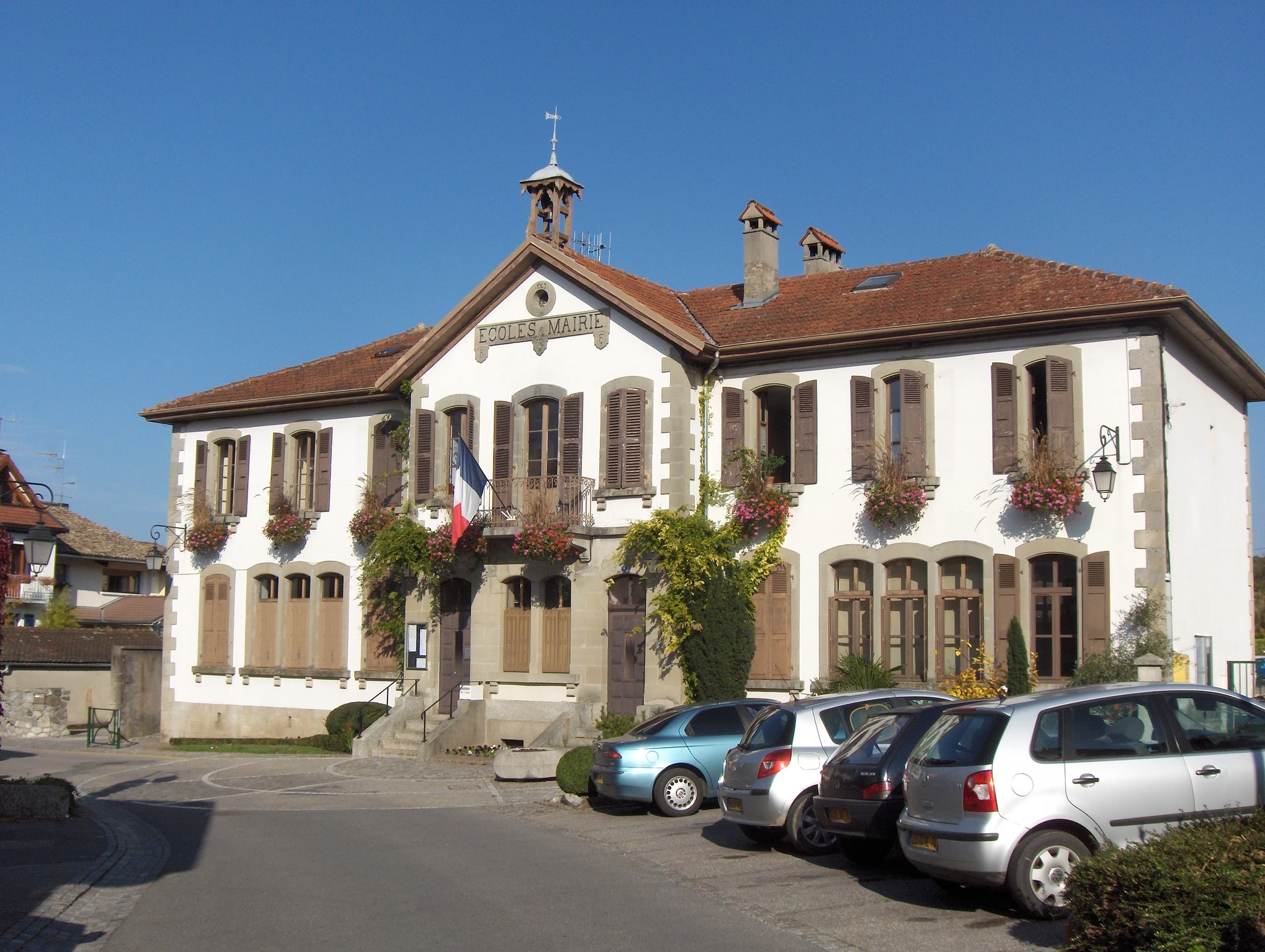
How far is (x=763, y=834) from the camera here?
1350cm

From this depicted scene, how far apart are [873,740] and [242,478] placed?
21.9m

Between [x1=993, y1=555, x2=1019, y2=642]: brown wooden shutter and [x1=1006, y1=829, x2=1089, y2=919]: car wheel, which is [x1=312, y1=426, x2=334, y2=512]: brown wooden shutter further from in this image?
[x1=1006, y1=829, x2=1089, y2=919]: car wheel

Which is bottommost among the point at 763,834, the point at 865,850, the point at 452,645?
the point at 763,834

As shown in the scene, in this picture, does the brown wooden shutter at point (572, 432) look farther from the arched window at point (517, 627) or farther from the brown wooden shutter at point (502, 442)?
the arched window at point (517, 627)

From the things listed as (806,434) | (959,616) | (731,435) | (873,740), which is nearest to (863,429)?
(806,434)

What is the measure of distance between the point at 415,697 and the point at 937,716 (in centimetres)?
1640

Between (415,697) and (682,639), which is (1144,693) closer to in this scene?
(682,639)

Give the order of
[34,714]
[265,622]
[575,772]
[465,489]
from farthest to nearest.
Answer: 1. [34,714]
2. [265,622]
3. [465,489]
4. [575,772]

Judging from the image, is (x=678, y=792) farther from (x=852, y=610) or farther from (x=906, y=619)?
(x=852, y=610)

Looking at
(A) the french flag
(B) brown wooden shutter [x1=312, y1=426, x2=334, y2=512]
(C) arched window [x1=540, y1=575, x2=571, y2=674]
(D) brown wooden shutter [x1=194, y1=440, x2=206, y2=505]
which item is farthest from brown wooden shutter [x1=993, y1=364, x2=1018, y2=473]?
(D) brown wooden shutter [x1=194, y1=440, x2=206, y2=505]

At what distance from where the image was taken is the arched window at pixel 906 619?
2138 centimetres

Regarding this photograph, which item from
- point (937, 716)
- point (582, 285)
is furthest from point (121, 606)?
point (937, 716)

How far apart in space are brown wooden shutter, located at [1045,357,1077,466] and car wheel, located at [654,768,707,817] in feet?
25.9

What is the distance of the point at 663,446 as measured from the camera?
917 inches
